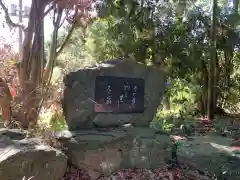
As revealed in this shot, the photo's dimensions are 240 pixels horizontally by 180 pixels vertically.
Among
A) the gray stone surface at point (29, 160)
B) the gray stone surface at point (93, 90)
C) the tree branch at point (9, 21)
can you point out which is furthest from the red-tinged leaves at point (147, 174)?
the tree branch at point (9, 21)

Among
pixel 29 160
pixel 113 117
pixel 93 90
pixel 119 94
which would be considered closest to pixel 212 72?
pixel 119 94

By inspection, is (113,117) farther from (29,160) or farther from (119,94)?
(29,160)

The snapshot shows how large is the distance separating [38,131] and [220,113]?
313 inches

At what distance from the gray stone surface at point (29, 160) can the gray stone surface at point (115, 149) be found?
1.31ft

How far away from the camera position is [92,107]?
4602 millimetres

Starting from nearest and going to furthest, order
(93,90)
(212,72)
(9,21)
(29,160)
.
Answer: (29,160) → (93,90) → (9,21) → (212,72)

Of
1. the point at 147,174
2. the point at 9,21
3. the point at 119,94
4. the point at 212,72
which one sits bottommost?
the point at 147,174

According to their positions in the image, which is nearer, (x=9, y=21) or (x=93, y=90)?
(x=93, y=90)

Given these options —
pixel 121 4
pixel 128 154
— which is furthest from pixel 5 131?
pixel 121 4

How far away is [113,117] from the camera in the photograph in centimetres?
481

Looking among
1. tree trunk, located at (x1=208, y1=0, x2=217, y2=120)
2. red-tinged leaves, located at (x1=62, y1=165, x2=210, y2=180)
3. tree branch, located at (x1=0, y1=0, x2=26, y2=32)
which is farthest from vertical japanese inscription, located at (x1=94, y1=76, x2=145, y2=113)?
tree trunk, located at (x1=208, y1=0, x2=217, y2=120)

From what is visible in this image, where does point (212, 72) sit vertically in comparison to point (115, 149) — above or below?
above

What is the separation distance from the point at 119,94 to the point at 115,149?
3.26ft

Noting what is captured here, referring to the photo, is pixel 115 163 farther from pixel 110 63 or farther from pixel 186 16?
pixel 186 16
